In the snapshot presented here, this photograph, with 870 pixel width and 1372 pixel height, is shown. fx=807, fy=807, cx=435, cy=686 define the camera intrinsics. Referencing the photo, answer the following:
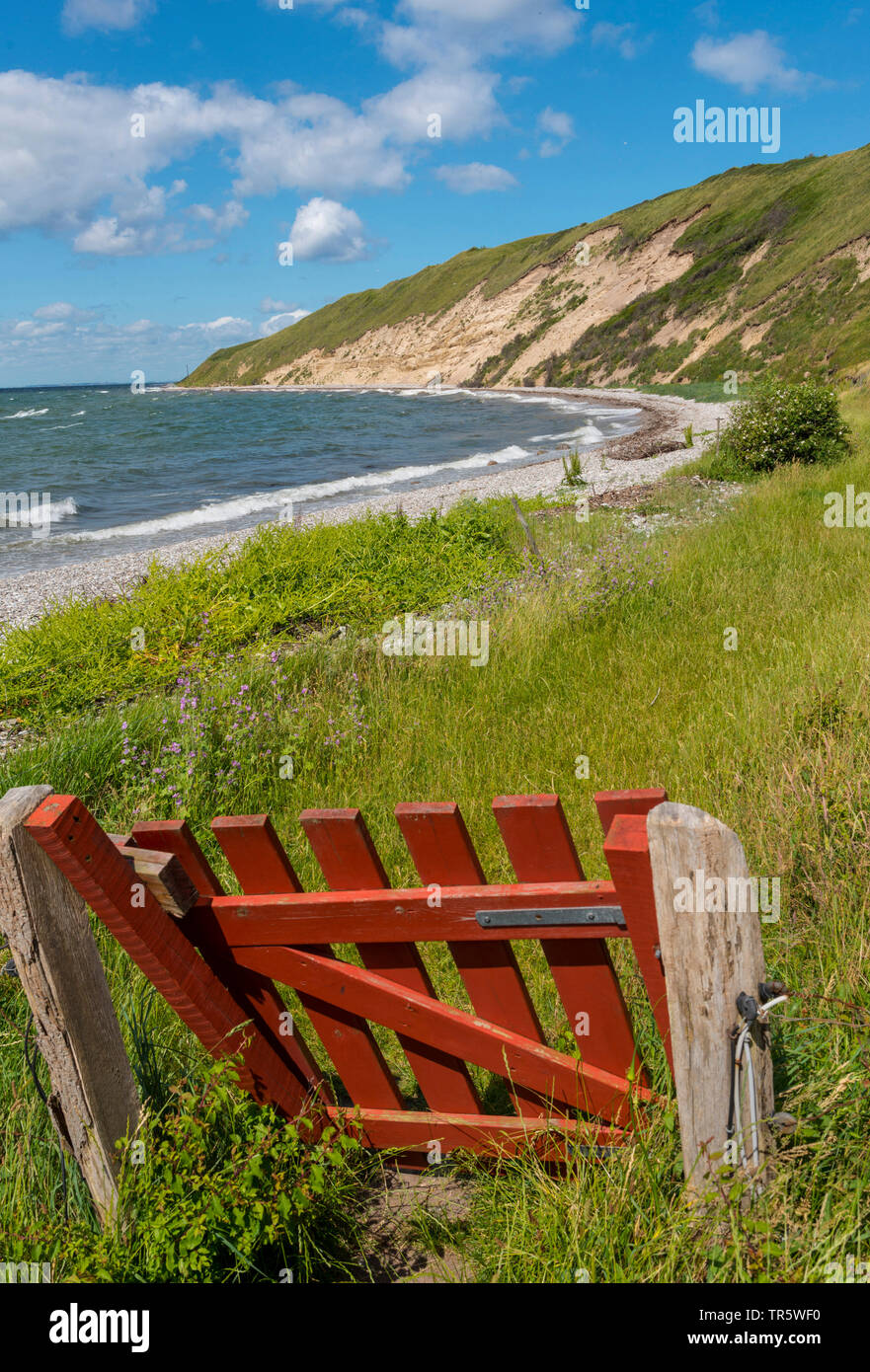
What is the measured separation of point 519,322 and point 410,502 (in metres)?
78.8

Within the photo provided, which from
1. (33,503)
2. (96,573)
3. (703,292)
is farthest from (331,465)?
(703,292)

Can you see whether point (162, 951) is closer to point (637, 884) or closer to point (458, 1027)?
point (458, 1027)

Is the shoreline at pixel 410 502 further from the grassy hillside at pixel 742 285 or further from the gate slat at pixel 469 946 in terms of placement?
the grassy hillside at pixel 742 285

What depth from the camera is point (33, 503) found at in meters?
24.5

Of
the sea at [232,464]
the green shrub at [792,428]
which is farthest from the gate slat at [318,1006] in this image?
the sea at [232,464]

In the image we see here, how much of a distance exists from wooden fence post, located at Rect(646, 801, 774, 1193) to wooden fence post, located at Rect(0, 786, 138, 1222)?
4.11 feet

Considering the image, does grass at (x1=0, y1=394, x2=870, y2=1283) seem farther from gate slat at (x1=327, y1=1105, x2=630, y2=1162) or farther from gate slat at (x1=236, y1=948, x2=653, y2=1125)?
gate slat at (x1=236, y1=948, x2=653, y2=1125)

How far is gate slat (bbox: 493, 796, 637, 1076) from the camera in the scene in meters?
1.86

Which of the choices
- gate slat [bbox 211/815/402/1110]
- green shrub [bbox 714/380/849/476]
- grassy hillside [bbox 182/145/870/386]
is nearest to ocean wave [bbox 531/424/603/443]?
grassy hillside [bbox 182/145/870/386]

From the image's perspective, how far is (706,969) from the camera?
1.61 metres

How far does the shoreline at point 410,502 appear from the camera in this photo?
39.5 ft

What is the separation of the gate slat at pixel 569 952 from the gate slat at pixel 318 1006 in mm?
568

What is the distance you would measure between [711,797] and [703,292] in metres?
70.8
